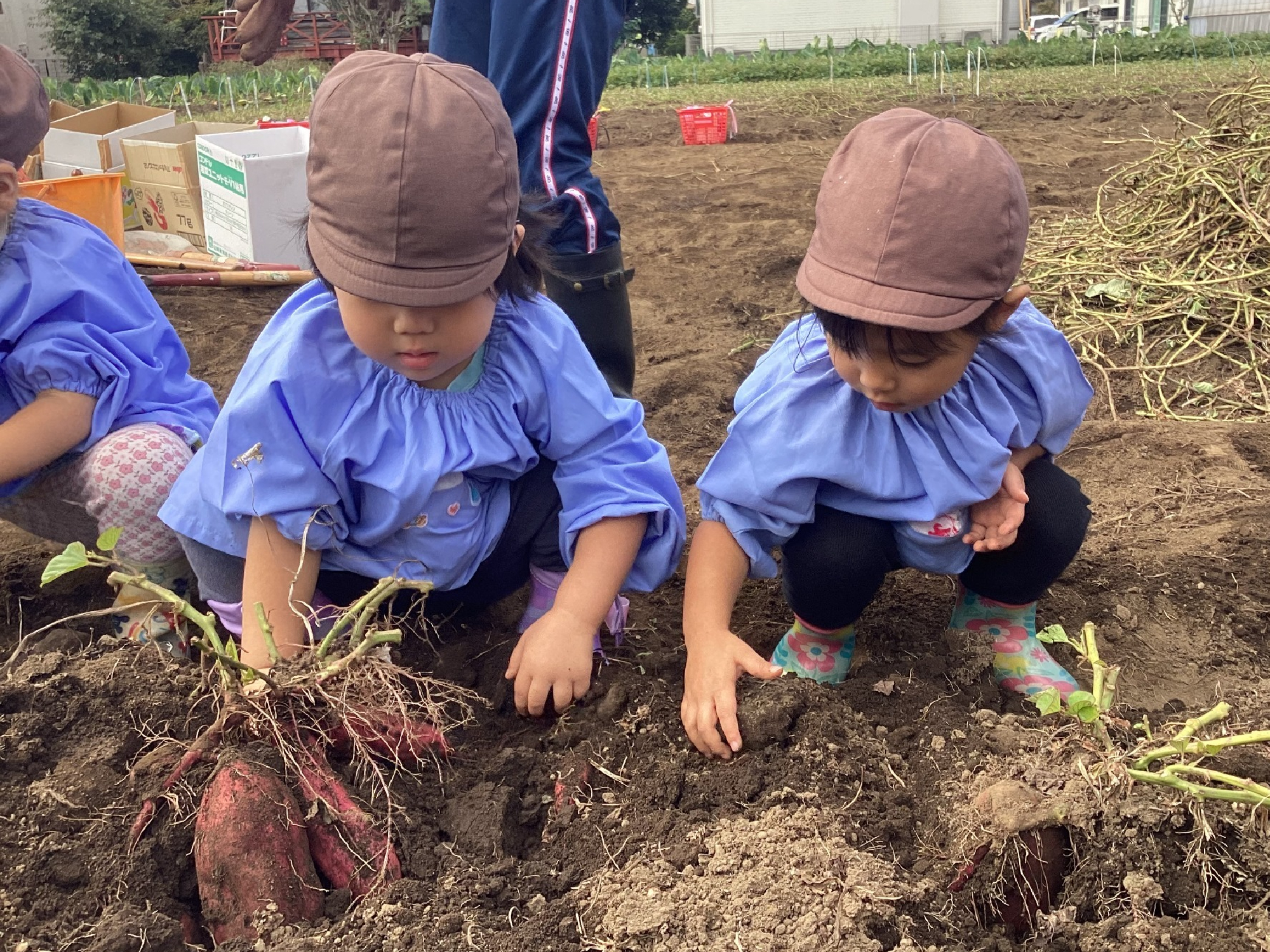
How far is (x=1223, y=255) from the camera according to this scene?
370cm

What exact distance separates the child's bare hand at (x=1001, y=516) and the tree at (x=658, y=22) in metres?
36.3

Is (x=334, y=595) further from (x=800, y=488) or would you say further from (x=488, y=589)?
(x=800, y=488)

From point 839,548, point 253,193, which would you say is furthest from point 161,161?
point 839,548

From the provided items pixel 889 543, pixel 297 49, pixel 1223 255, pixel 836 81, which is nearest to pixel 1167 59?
pixel 836 81

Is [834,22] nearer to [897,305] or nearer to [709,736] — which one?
[897,305]

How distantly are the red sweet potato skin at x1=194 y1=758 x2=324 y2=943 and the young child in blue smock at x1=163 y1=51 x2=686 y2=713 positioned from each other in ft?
0.81

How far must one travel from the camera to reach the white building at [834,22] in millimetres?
31312

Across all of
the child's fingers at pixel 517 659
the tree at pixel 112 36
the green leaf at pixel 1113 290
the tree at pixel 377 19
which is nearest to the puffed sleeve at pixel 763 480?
the child's fingers at pixel 517 659

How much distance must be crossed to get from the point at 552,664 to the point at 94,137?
4294 millimetres

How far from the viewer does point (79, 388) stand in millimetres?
1996

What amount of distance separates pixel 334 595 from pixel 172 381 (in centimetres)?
63

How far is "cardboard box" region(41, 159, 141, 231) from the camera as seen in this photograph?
15.6 ft

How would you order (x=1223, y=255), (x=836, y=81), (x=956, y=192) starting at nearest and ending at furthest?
(x=956, y=192)
(x=1223, y=255)
(x=836, y=81)

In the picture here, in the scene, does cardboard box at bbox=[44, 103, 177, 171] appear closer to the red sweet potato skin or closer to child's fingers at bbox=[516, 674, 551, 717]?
child's fingers at bbox=[516, 674, 551, 717]
